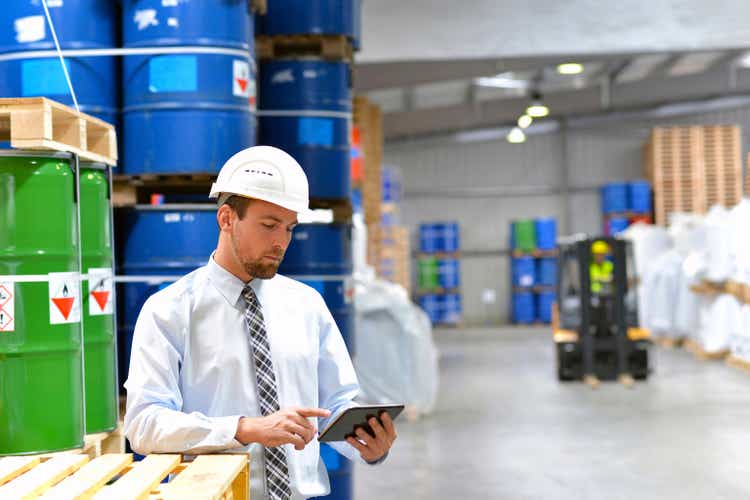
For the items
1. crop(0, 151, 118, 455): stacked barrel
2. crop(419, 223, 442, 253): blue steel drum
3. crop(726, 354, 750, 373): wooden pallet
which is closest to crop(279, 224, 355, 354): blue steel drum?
crop(0, 151, 118, 455): stacked barrel

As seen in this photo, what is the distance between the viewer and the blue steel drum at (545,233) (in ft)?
83.7

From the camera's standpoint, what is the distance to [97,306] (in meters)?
4.25

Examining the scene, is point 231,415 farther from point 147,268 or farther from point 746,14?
point 746,14

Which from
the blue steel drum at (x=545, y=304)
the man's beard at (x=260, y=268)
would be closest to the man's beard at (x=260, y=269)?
the man's beard at (x=260, y=268)

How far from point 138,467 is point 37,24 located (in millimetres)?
2823

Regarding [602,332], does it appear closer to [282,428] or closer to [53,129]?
[53,129]

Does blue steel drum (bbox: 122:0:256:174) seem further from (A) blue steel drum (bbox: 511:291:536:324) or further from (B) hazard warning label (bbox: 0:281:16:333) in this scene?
(A) blue steel drum (bbox: 511:291:536:324)

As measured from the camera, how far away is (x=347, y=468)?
6062 mm

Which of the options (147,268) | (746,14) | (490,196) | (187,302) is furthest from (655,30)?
(490,196)

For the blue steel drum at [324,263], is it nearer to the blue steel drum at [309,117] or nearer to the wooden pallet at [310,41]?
the blue steel drum at [309,117]

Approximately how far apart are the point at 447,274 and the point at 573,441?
16.9 m

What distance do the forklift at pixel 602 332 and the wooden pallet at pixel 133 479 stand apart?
431 inches

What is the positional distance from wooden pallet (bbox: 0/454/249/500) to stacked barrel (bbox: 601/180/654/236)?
21904 mm

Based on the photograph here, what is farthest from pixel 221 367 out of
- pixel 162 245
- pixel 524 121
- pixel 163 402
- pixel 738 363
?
pixel 524 121
